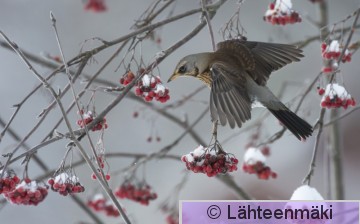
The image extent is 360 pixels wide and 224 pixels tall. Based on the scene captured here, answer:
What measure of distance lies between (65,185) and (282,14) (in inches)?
52.5

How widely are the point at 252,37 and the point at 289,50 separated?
19.3 feet

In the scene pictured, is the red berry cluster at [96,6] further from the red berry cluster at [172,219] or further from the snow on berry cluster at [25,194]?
the snow on berry cluster at [25,194]

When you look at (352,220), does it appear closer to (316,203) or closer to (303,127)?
(316,203)

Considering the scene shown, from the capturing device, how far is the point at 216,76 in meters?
2.46

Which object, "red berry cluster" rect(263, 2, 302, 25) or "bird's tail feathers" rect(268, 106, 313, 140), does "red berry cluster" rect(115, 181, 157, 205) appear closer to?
"bird's tail feathers" rect(268, 106, 313, 140)

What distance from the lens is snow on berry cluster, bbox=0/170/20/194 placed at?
2098 millimetres

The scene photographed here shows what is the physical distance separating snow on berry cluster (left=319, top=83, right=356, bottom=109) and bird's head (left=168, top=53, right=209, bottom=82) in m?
0.54

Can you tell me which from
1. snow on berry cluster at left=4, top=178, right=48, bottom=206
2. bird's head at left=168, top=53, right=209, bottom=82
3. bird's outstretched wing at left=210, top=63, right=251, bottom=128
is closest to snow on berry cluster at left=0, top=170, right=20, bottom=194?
snow on berry cluster at left=4, top=178, right=48, bottom=206

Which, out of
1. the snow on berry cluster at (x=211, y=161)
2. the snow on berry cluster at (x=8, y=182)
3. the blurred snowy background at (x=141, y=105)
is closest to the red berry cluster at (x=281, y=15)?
the snow on berry cluster at (x=211, y=161)

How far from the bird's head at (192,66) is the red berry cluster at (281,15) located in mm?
385

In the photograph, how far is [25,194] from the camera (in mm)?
2182

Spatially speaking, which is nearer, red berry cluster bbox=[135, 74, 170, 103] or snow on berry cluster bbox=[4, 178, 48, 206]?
snow on berry cluster bbox=[4, 178, 48, 206]

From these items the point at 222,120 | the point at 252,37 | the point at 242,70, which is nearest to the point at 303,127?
the point at 242,70

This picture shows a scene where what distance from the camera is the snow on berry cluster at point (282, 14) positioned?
2844mm
